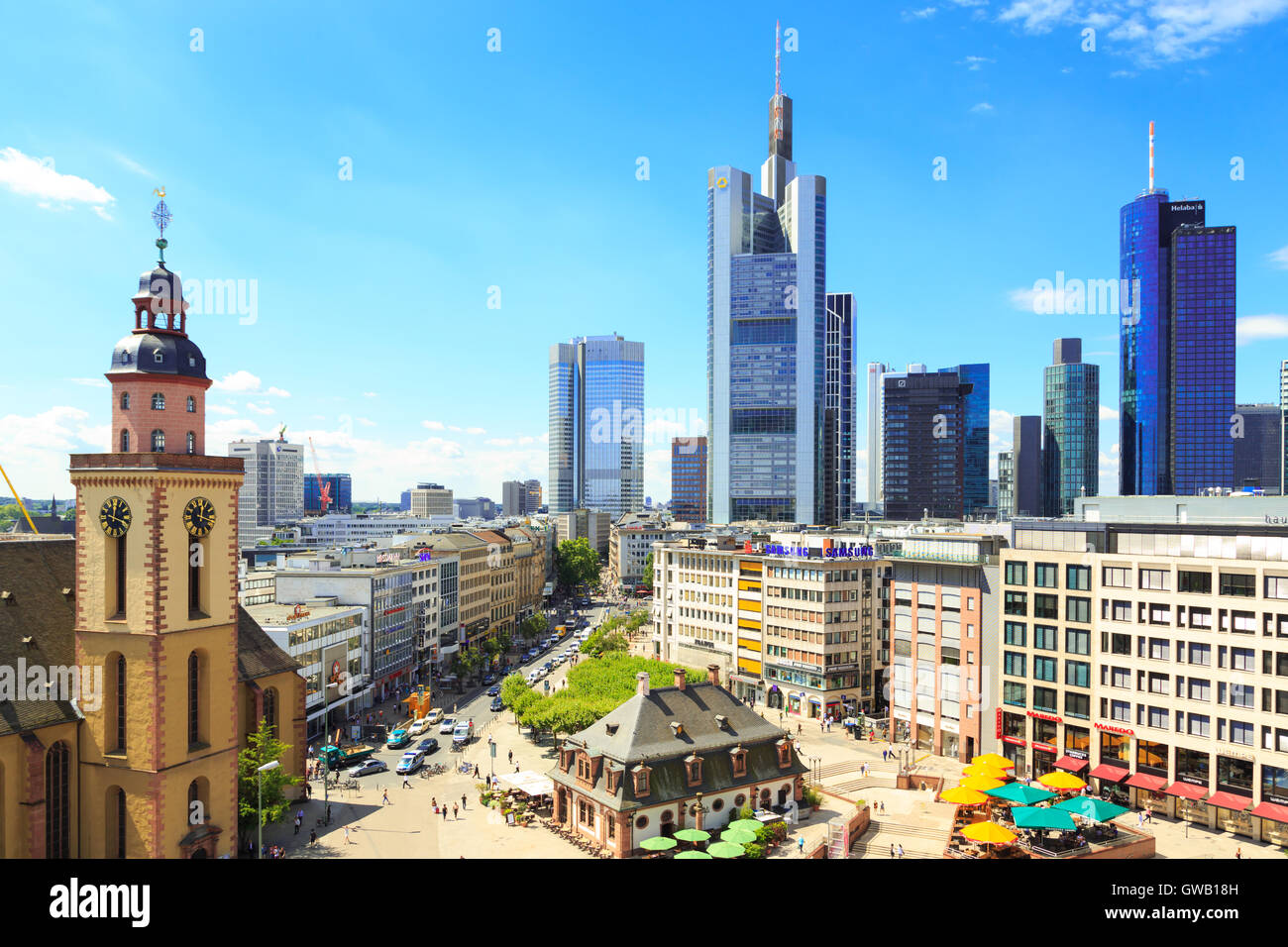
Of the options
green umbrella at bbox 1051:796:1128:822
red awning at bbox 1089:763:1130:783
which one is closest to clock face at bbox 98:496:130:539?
green umbrella at bbox 1051:796:1128:822

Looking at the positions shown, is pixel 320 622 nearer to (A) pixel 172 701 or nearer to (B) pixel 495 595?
(A) pixel 172 701

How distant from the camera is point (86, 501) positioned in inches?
1623

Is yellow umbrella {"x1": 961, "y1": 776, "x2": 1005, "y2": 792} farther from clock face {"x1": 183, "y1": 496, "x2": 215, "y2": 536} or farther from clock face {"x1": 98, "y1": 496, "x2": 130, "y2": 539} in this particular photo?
clock face {"x1": 98, "y1": 496, "x2": 130, "y2": 539}

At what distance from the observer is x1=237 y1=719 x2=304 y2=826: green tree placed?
49.1 meters

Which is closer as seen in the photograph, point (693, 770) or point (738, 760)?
point (693, 770)

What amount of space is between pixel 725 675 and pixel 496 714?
31.6 m

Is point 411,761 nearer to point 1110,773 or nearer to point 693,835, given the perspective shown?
point 693,835

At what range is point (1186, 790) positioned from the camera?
5816cm

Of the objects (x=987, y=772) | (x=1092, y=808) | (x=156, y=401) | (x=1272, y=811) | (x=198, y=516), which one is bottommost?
(x=987, y=772)

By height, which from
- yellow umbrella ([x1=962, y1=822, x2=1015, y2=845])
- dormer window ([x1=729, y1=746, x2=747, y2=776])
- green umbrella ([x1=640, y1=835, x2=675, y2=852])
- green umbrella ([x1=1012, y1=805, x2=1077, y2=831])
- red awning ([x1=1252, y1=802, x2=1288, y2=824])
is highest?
dormer window ([x1=729, y1=746, x2=747, y2=776])

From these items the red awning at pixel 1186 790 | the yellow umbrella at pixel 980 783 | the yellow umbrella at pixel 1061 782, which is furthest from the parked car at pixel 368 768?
the red awning at pixel 1186 790

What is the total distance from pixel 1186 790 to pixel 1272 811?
17.4ft

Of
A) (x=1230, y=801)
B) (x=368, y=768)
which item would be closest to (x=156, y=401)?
(x=368, y=768)

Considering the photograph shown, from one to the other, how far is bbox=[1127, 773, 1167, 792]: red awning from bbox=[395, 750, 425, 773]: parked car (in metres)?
56.7
